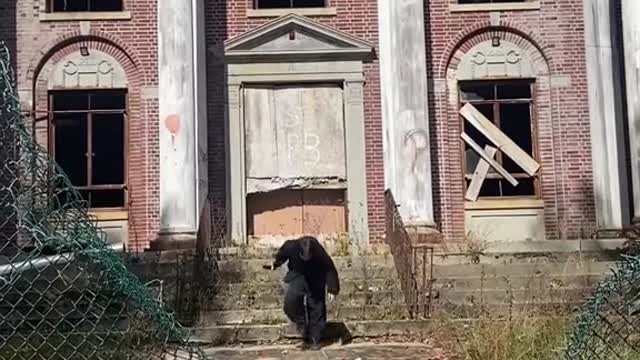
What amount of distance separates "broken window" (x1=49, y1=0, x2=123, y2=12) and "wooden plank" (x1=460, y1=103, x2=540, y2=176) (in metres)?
6.97

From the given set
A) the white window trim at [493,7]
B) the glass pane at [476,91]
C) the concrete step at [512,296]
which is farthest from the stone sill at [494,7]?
the concrete step at [512,296]

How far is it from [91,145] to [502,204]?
25.6ft

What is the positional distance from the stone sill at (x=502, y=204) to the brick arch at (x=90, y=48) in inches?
261

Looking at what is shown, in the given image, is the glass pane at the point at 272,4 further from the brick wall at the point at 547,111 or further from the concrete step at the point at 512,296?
the concrete step at the point at 512,296

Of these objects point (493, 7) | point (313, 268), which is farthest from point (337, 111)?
point (313, 268)

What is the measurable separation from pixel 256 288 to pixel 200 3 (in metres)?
6.68

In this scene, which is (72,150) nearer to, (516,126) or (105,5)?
(105,5)

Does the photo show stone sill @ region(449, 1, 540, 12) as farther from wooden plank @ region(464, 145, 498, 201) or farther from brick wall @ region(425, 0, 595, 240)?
wooden plank @ region(464, 145, 498, 201)

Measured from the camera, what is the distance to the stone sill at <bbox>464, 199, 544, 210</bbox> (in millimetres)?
18047

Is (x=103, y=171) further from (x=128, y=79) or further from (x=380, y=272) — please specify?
(x=380, y=272)

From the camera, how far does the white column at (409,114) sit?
16.8 m

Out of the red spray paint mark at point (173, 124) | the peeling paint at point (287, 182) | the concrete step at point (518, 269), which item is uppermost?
the red spray paint mark at point (173, 124)

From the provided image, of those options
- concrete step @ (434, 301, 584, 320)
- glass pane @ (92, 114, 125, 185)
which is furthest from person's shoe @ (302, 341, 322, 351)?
glass pane @ (92, 114, 125, 185)

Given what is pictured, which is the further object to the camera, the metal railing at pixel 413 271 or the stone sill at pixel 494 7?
the stone sill at pixel 494 7
